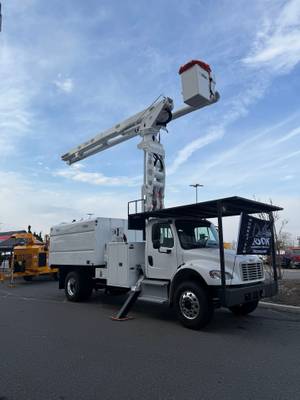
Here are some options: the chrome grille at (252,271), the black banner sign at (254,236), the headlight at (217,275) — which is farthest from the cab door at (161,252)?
the black banner sign at (254,236)

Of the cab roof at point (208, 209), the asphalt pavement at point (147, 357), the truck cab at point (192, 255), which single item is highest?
the cab roof at point (208, 209)

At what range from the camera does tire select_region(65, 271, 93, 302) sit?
11539mm

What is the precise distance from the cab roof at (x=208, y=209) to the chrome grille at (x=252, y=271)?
1.32 m

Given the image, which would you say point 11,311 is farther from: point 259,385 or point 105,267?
point 259,385

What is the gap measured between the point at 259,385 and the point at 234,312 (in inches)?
190

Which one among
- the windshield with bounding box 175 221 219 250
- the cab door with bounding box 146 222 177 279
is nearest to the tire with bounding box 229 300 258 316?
the windshield with bounding box 175 221 219 250

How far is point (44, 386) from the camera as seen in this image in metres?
4.68

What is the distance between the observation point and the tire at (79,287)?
1154cm

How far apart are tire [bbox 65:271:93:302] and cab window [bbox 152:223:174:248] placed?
3329mm

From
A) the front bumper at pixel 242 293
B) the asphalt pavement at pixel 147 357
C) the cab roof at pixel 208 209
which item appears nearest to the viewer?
the asphalt pavement at pixel 147 357

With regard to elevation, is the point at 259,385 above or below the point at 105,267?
below

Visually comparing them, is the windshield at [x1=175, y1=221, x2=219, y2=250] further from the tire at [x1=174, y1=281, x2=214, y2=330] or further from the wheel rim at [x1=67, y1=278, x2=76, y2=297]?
the wheel rim at [x1=67, y1=278, x2=76, y2=297]

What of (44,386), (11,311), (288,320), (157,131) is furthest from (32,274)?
(44,386)

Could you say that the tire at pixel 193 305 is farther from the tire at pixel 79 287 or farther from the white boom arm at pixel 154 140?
the tire at pixel 79 287
